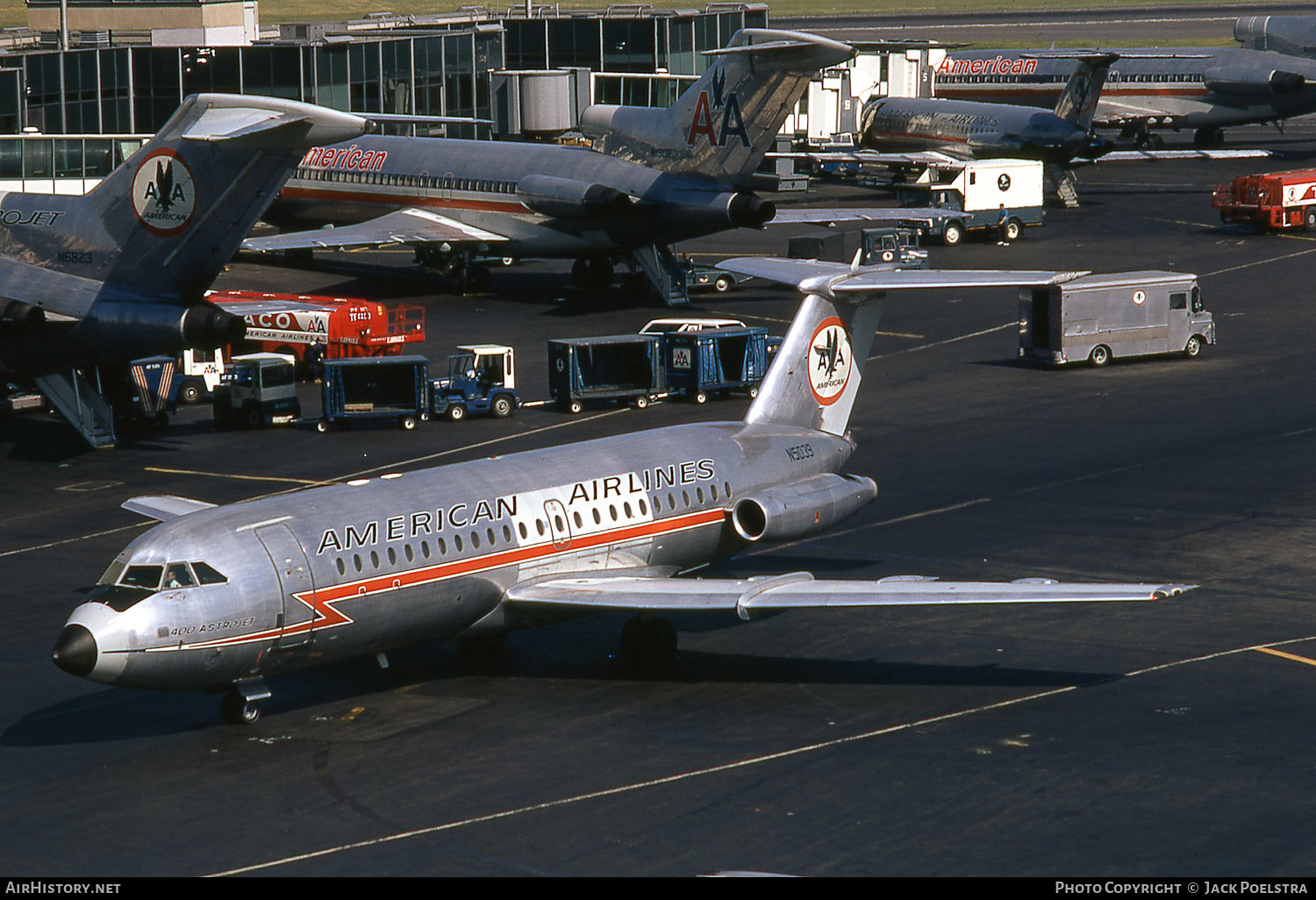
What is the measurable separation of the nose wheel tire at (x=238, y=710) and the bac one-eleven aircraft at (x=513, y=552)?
0.03 m

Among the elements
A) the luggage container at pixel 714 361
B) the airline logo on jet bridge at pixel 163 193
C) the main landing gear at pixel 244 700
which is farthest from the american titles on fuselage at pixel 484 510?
the luggage container at pixel 714 361

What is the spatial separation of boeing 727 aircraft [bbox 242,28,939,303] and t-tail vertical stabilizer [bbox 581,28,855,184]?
44mm

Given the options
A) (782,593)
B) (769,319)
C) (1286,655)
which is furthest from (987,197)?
(782,593)

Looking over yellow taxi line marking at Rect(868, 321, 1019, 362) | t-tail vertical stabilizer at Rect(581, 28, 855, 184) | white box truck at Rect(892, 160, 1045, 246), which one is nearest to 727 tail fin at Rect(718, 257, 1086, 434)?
yellow taxi line marking at Rect(868, 321, 1019, 362)

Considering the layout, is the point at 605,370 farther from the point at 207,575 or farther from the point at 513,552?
the point at 207,575

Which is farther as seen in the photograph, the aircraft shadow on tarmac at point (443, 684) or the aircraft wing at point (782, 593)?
the aircraft shadow on tarmac at point (443, 684)

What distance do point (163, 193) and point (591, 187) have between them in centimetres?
2252

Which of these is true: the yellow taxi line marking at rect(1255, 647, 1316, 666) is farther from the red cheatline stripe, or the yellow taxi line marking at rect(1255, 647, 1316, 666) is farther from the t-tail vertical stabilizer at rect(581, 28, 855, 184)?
the t-tail vertical stabilizer at rect(581, 28, 855, 184)

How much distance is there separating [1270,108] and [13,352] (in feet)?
277

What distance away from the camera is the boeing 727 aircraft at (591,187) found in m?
61.9

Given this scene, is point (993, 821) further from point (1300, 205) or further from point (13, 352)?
point (1300, 205)

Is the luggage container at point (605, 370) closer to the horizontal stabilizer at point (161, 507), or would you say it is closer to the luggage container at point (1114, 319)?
the luggage container at point (1114, 319)

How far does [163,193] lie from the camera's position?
44.5 metres

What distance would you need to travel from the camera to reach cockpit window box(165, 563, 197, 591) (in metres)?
25.5
